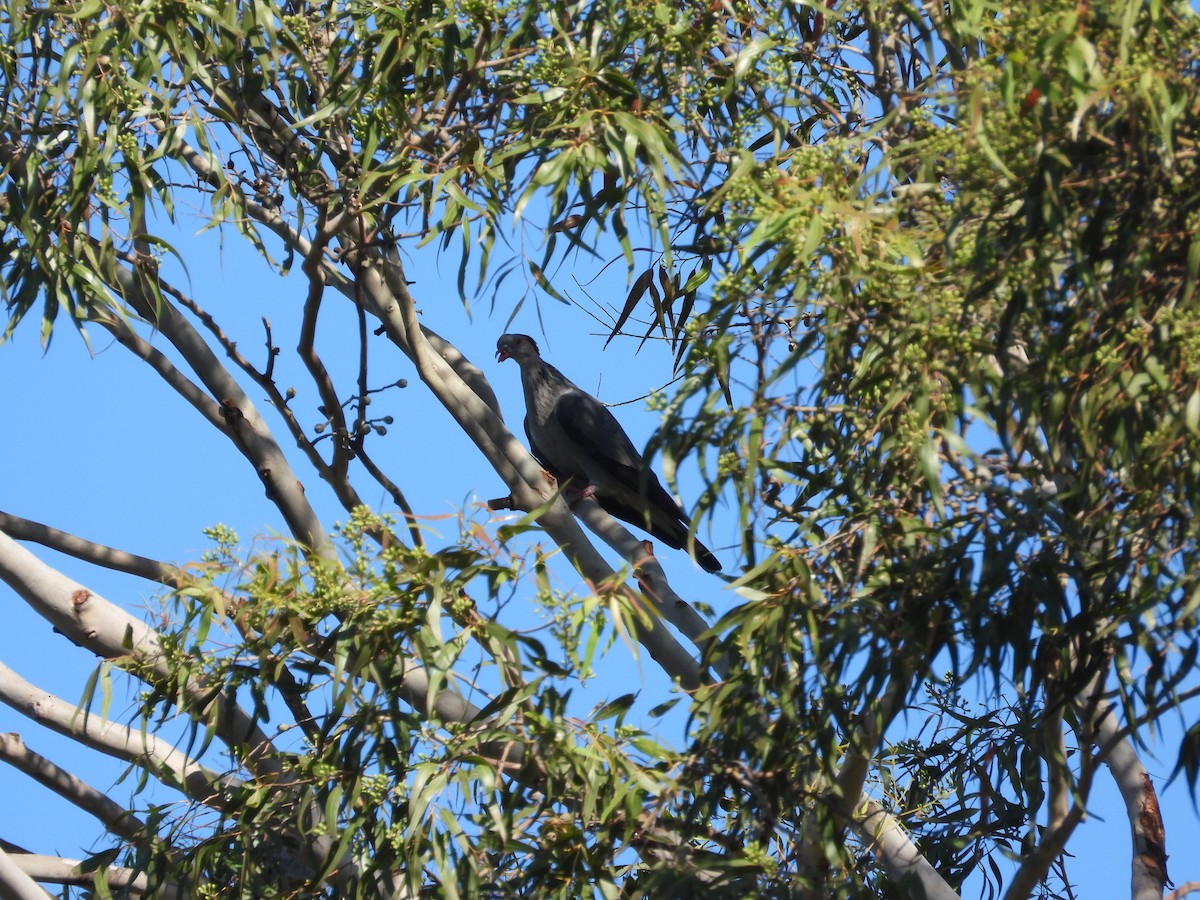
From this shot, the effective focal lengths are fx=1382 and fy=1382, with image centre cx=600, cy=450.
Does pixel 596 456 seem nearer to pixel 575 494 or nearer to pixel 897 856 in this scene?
pixel 575 494

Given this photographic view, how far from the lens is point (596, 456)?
18.8ft

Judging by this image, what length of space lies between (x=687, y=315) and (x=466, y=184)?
95 cm

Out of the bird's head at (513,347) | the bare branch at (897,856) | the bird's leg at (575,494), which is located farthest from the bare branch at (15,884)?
the bird's head at (513,347)

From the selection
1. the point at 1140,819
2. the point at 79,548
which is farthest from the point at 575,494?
the point at 1140,819

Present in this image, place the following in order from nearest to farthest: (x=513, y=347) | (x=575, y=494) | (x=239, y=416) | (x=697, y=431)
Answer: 1. (x=697, y=431)
2. (x=239, y=416)
3. (x=575, y=494)
4. (x=513, y=347)

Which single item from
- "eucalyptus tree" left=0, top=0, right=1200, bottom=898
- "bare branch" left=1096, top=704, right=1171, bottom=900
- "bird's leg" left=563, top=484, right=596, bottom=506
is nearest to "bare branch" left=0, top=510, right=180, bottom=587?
"eucalyptus tree" left=0, top=0, right=1200, bottom=898

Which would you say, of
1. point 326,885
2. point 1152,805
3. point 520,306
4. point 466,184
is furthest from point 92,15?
point 1152,805

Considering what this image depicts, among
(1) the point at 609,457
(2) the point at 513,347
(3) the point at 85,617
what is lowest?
(3) the point at 85,617

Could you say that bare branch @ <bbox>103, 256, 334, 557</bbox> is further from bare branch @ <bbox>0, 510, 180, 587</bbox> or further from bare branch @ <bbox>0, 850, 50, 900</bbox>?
bare branch @ <bbox>0, 850, 50, 900</bbox>

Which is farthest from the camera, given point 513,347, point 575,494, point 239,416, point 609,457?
point 513,347

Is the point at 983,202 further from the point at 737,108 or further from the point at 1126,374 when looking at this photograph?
the point at 737,108

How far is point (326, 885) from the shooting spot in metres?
3.19

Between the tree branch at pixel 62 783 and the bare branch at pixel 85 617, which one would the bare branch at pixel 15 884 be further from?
the bare branch at pixel 85 617

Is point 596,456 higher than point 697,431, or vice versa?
point 596,456
